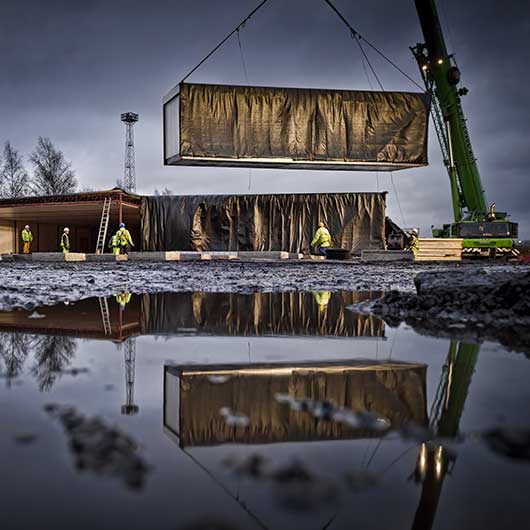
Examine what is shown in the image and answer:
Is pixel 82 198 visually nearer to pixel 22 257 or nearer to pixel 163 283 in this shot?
pixel 22 257

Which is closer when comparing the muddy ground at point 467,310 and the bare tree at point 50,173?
the muddy ground at point 467,310

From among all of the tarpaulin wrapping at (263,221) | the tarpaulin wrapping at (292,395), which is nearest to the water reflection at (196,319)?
the tarpaulin wrapping at (292,395)

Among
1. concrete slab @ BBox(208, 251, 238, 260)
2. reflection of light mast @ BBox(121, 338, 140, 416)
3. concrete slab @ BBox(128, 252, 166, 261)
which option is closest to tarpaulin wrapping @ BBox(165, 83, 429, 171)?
concrete slab @ BBox(128, 252, 166, 261)

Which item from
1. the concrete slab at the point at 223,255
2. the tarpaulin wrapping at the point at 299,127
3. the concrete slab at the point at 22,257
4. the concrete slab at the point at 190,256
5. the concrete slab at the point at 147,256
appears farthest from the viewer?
the concrete slab at the point at 22,257

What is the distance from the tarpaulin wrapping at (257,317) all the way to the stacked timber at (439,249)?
12.7 m

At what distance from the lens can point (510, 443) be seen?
28.2 inches

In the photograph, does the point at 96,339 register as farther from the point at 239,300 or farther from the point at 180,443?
the point at 239,300

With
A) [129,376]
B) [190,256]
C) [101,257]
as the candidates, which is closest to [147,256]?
[190,256]

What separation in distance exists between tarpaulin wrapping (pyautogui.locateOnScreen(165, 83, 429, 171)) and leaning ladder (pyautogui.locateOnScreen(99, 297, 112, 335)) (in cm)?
764

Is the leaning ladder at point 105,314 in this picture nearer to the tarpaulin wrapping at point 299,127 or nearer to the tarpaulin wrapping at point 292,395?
the tarpaulin wrapping at point 292,395

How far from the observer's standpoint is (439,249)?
15188 mm

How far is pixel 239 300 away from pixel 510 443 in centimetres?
266

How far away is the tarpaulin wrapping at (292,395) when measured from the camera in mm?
751

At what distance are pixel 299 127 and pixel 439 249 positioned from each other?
7334mm
